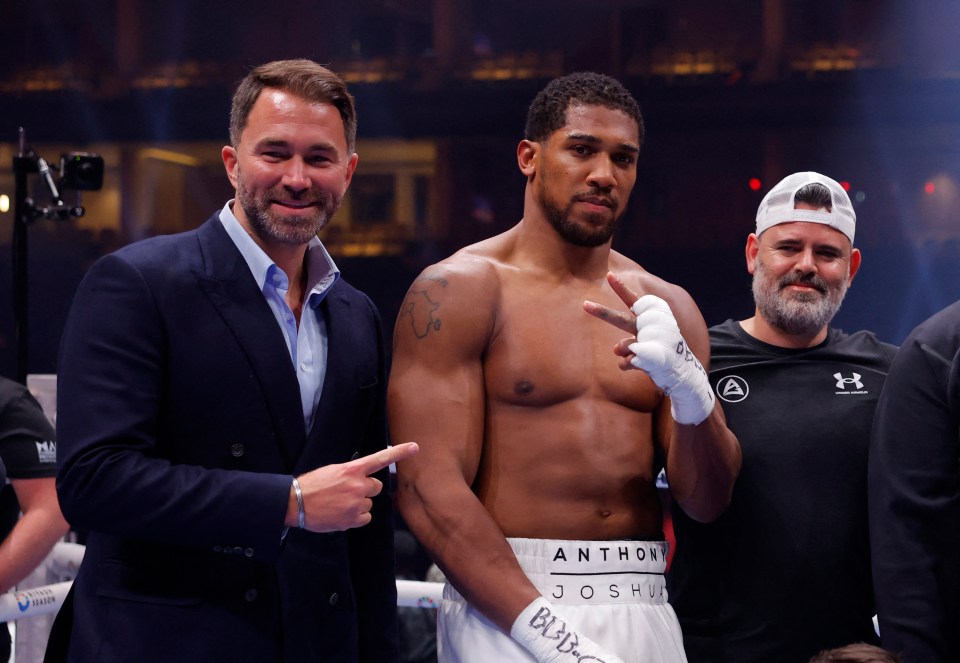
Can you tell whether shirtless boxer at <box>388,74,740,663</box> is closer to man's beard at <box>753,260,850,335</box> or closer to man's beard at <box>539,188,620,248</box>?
man's beard at <box>539,188,620,248</box>

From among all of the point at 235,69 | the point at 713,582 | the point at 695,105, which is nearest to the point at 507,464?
the point at 713,582

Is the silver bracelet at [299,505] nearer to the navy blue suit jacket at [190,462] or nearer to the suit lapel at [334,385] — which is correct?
the navy blue suit jacket at [190,462]

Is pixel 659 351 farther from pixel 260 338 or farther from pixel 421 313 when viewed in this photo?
pixel 260 338

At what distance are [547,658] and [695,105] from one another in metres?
7.09

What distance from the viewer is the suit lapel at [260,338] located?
1.30 m

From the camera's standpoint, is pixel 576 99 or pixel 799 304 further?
pixel 799 304

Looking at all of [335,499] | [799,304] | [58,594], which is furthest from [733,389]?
[58,594]

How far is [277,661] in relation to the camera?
51.4 inches

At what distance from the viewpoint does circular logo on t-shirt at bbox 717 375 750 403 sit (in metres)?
1.87

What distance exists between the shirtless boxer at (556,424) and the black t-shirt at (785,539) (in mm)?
118

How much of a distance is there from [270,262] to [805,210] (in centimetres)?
107

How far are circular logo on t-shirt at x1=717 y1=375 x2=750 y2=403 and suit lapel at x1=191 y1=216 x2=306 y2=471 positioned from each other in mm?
849

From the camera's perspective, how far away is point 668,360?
147 cm

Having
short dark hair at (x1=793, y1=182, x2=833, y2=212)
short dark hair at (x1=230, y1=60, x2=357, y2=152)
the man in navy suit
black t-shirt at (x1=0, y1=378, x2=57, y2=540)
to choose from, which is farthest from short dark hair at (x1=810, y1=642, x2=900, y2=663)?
black t-shirt at (x1=0, y1=378, x2=57, y2=540)
